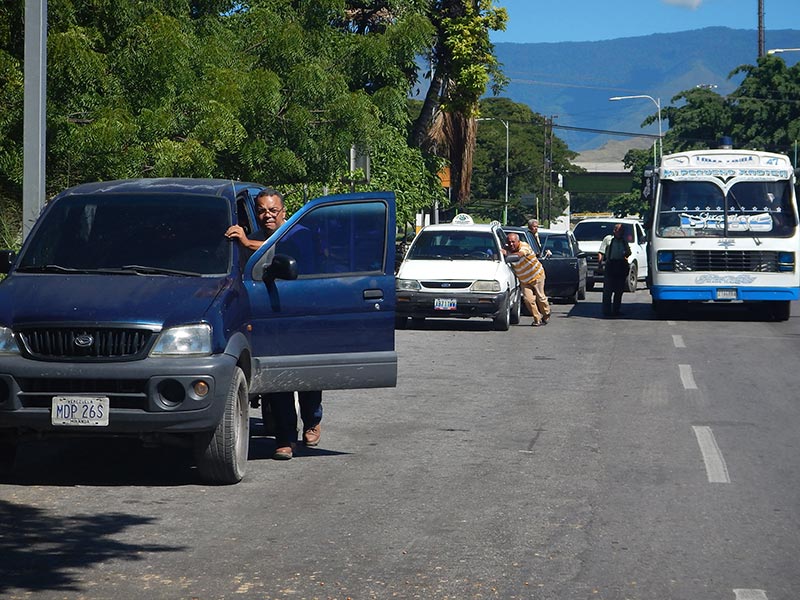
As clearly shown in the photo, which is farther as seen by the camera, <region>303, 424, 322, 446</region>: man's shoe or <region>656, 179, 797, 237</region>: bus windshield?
<region>656, 179, 797, 237</region>: bus windshield

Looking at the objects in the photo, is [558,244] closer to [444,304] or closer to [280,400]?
[444,304]

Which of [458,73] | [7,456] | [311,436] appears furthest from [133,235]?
[458,73]

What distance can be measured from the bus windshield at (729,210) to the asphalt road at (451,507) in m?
10.4

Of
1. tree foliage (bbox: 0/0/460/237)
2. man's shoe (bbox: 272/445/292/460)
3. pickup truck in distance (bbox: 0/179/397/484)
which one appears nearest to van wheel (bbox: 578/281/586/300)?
tree foliage (bbox: 0/0/460/237)

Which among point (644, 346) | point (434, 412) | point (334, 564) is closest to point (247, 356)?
point (334, 564)

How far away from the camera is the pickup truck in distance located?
788 cm

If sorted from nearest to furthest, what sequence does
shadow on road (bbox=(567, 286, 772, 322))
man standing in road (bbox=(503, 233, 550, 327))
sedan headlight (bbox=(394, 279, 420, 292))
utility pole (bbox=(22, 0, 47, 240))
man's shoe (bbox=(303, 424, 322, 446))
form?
man's shoe (bbox=(303, 424, 322, 446)) → utility pole (bbox=(22, 0, 47, 240)) → sedan headlight (bbox=(394, 279, 420, 292)) → man standing in road (bbox=(503, 233, 550, 327)) → shadow on road (bbox=(567, 286, 772, 322))

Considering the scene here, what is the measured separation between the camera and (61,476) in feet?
28.6

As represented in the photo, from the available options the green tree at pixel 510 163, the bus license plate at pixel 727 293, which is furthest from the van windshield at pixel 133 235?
the green tree at pixel 510 163

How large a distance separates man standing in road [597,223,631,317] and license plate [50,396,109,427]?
57.3 feet

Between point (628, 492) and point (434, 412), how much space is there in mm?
3938

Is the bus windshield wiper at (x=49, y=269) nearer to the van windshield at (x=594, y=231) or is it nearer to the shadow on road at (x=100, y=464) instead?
the shadow on road at (x=100, y=464)

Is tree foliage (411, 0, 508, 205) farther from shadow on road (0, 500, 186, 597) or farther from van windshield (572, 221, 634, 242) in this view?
shadow on road (0, 500, 186, 597)

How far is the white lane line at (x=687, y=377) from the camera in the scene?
1438 centimetres
